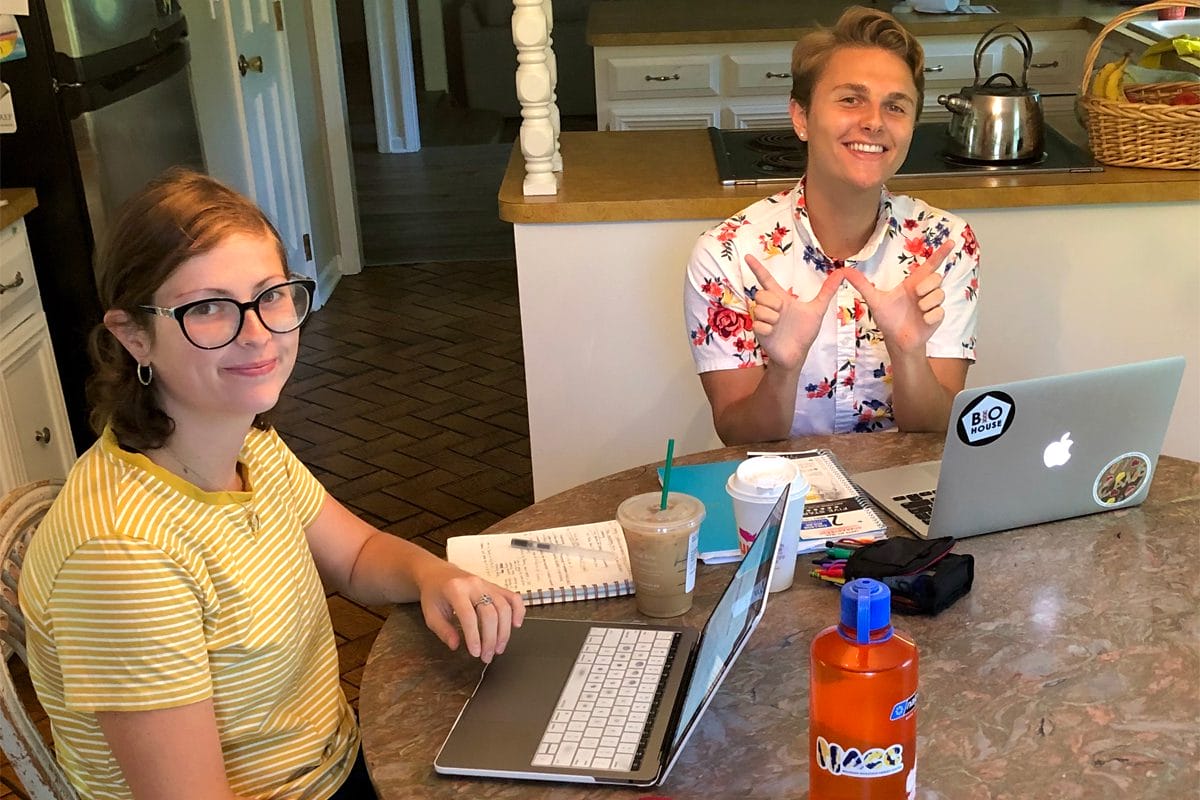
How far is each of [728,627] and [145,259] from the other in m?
0.61

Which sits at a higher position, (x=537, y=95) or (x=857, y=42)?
(x=857, y=42)

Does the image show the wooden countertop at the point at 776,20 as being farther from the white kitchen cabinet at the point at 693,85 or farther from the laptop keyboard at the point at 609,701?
the laptop keyboard at the point at 609,701

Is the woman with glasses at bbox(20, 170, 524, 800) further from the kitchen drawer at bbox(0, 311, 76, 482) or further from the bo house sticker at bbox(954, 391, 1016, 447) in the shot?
the kitchen drawer at bbox(0, 311, 76, 482)

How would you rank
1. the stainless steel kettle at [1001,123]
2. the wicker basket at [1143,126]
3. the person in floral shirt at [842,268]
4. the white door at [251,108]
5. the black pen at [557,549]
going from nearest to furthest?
the black pen at [557,549] → the person in floral shirt at [842,268] → the wicker basket at [1143,126] → the stainless steel kettle at [1001,123] → the white door at [251,108]

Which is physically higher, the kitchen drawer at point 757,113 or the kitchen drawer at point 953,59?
the kitchen drawer at point 953,59

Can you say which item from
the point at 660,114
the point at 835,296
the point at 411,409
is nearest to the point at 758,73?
the point at 660,114

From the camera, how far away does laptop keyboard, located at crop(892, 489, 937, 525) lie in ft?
4.59

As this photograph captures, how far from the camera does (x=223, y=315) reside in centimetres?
108

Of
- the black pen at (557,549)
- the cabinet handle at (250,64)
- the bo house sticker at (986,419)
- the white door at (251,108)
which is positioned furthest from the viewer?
the cabinet handle at (250,64)

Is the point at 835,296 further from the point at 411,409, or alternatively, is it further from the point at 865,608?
the point at 411,409

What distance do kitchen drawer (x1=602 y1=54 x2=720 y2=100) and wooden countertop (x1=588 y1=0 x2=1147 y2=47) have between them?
6 centimetres

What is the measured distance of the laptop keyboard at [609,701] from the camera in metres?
1.02

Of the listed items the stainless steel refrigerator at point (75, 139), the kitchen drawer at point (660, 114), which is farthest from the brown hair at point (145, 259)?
the kitchen drawer at point (660, 114)

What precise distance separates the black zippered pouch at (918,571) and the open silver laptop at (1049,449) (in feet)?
0.26
